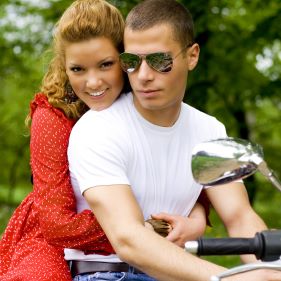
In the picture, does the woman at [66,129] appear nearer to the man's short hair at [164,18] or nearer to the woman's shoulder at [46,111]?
the woman's shoulder at [46,111]

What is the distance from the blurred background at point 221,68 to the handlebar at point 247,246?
16.6 ft

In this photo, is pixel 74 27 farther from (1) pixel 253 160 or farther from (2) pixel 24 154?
(2) pixel 24 154

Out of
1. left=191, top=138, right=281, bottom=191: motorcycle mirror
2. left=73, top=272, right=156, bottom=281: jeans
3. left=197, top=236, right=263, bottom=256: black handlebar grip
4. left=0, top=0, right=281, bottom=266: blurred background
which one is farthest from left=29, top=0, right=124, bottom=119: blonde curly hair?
left=0, top=0, right=281, bottom=266: blurred background

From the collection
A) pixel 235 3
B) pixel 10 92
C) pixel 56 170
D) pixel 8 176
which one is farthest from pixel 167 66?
pixel 8 176

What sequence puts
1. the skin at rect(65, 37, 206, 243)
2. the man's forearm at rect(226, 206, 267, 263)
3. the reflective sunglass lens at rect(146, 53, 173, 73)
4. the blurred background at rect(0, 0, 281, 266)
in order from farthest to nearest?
the blurred background at rect(0, 0, 281, 266) → the man's forearm at rect(226, 206, 267, 263) → the skin at rect(65, 37, 206, 243) → the reflective sunglass lens at rect(146, 53, 173, 73)

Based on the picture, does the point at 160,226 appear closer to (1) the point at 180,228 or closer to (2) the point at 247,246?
(1) the point at 180,228

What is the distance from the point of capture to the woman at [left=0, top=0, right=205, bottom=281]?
3.28 m

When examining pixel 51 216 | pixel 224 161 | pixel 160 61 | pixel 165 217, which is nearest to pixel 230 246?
pixel 224 161

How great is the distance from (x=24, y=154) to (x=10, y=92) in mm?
1456

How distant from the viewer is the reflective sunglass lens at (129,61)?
3.13 m

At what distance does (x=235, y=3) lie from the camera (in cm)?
959

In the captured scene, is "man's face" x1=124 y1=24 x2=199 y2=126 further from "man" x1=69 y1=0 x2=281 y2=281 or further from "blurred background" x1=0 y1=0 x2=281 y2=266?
"blurred background" x1=0 y1=0 x2=281 y2=266

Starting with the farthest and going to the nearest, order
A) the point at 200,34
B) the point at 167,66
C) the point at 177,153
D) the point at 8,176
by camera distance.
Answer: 1. the point at 8,176
2. the point at 200,34
3. the point at 177,153
4. the point at 167,66

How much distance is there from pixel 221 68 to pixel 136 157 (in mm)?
6042
